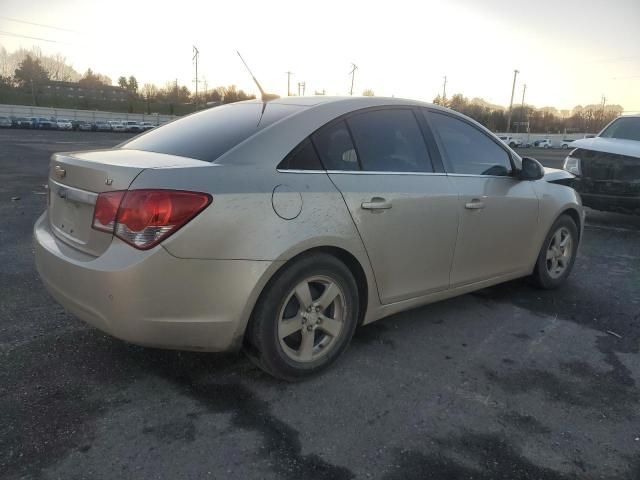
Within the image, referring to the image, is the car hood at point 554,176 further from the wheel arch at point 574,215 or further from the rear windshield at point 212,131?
the rear windshield at point 212,131

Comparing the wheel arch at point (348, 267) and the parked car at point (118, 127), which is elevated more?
the parked car at point (118, 127)

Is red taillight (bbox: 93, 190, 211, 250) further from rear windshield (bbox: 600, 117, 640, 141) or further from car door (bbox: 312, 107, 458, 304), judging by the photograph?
rear windshield (bbox: 600, 117, 640, 141)

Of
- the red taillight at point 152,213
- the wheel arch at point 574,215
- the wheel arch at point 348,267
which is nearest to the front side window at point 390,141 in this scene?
the wheel arch at point 348,267

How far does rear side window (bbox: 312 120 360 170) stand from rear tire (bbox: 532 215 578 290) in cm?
236

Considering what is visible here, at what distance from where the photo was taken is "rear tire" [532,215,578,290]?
4684 mm

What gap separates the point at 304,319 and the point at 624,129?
8.17 meters

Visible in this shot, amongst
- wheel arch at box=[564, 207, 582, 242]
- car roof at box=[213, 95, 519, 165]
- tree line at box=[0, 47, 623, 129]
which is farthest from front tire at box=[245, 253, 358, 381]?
tree line at box=[0, 47, 623, 129]

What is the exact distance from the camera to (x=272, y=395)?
112 inches

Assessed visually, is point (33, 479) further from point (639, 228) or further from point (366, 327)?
point (639, 228)

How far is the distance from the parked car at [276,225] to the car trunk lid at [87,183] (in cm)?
1

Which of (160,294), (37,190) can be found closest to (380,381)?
(160,294)

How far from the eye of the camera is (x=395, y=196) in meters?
3.26

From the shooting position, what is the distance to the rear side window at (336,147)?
3.04 metres

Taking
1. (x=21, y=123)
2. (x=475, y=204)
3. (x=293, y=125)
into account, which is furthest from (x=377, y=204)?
(x=21, y=123)
